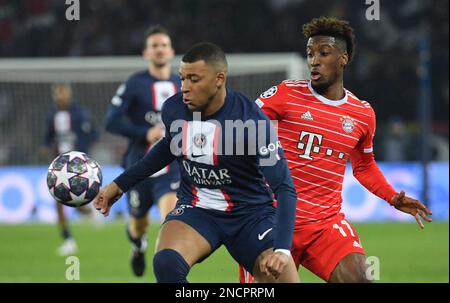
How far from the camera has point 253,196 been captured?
17.6 ft

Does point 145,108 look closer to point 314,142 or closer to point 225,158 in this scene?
point 314,142

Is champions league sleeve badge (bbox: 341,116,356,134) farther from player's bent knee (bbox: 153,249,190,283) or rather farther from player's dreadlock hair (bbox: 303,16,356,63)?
player's bent knee (bbox: 153,249,190,283)

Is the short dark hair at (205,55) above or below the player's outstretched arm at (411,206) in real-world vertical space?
above

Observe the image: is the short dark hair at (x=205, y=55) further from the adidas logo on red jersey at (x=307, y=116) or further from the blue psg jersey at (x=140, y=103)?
the blue psg jersey at (x=140, y=103)

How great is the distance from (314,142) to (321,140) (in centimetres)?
5

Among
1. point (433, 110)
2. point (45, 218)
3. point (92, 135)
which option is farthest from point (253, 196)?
point (433, 110)

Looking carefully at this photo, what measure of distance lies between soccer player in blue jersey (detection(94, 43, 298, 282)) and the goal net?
10370 mm

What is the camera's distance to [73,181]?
5.56 m

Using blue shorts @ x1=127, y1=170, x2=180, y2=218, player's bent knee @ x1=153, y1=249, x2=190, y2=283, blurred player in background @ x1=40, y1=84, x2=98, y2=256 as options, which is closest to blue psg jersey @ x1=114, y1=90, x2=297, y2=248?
player's bent knee @ x1=153, y1=249, x2=190, y2=283

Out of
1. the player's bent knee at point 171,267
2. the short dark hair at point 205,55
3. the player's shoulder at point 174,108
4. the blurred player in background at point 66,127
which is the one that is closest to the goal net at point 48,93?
the blurred player in background at point 66,127

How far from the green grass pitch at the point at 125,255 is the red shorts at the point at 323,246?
3.26 m

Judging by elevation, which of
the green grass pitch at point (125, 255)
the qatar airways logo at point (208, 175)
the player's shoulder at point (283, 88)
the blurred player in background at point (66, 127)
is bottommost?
the green grass pitch at point (125, 255)

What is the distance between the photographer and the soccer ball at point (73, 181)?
18.3 feet

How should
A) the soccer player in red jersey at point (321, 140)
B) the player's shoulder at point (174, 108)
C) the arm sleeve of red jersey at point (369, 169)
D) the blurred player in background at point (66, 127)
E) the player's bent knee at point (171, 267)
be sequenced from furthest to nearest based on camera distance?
the blurred player in background at point (66, 127)
the arm sleeve of red jersey at point (369, 169)
the soccer player in red jersey at point (321, 140)
the player's shoulder at point (174, 108)
the player's bent knee at point (171, 267)
